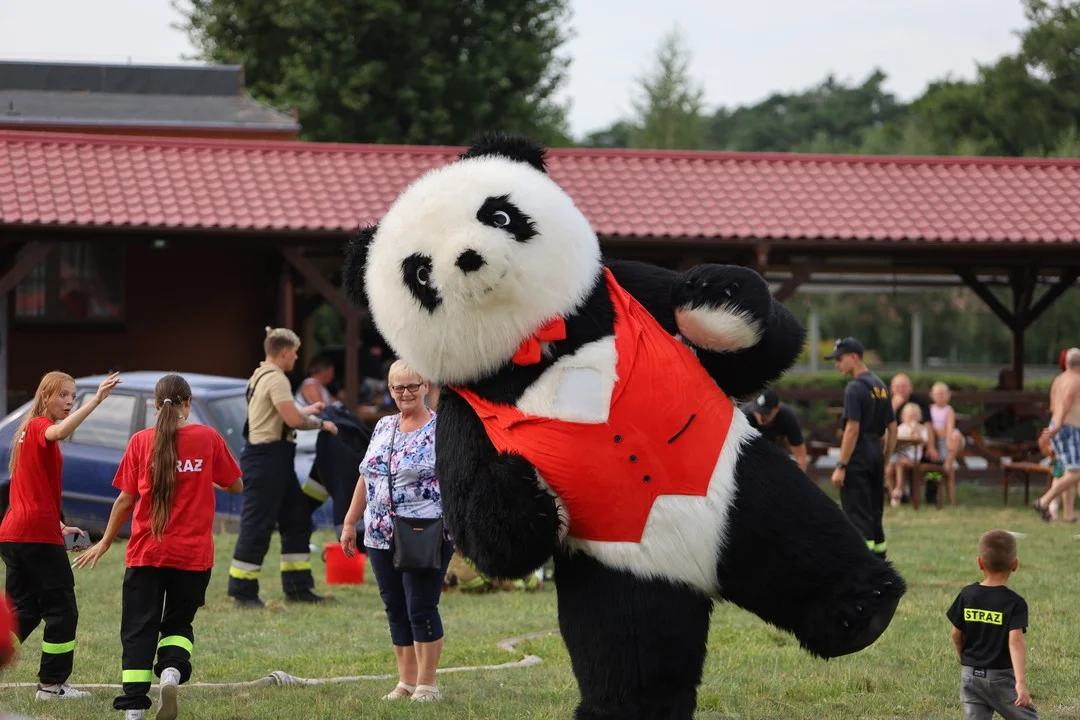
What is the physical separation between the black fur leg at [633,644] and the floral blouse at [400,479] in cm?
214

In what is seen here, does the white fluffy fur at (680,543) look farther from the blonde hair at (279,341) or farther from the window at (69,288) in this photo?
the window at (69,288)

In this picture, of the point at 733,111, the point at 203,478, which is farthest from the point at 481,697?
the point at 733,111

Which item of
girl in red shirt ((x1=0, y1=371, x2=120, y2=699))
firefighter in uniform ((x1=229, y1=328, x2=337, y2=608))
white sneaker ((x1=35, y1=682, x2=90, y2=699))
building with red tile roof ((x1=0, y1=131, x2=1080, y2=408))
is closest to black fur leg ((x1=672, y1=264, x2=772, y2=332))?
girl in red shirt ((x1=0, y1=371, x2=120, y2=699))

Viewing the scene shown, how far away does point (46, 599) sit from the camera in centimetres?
594

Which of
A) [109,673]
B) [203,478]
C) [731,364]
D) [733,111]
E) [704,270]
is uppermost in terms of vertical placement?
[733,111]

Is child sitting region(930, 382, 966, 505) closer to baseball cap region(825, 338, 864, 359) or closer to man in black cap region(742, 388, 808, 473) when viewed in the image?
man in black cap region(742, 388, 808, 473)

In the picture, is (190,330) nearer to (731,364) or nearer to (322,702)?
(322,702)

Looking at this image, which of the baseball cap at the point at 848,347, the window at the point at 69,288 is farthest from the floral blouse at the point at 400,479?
the window at the point at 69,288

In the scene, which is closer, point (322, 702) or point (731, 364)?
point (731, 364)

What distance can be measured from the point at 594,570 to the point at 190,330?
14.3 meters

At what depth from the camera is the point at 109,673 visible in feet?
21.6

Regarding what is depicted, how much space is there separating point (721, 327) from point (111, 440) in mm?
8585

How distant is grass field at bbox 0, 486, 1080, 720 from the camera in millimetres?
5762

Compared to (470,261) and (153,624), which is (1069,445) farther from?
(470,261)
